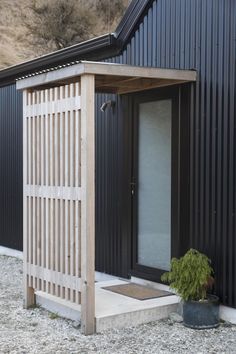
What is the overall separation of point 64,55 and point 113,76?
2893 millimetres

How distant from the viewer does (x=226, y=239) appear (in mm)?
5891

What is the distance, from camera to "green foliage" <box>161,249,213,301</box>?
5691mm

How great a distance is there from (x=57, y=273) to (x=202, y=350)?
1.74m

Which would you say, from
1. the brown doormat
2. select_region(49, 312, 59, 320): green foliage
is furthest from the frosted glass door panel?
select_region(49, 312, 59, 320): green foliage

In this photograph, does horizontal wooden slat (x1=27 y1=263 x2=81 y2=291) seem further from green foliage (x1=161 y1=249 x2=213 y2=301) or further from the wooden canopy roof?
the wooden canopy roof

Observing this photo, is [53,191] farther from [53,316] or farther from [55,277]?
[53,316]

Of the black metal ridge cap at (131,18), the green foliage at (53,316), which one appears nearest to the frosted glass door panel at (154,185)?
the black metal ridge cap at (131,18)

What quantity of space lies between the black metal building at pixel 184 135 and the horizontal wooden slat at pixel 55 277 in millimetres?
1300

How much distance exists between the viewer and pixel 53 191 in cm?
624

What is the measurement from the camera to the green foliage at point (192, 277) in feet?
18.7

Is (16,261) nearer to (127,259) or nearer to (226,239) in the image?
(127,259)

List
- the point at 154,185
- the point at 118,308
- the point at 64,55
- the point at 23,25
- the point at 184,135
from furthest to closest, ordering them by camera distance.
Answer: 1. the point at 23,25
2. the point at 64,55
3. the point at 154,185
4. the point at 184,135
5. the point at 118,308

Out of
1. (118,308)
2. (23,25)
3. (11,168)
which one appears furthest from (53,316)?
(23,25)

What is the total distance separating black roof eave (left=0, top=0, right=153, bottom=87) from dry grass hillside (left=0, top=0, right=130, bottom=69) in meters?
11.9
